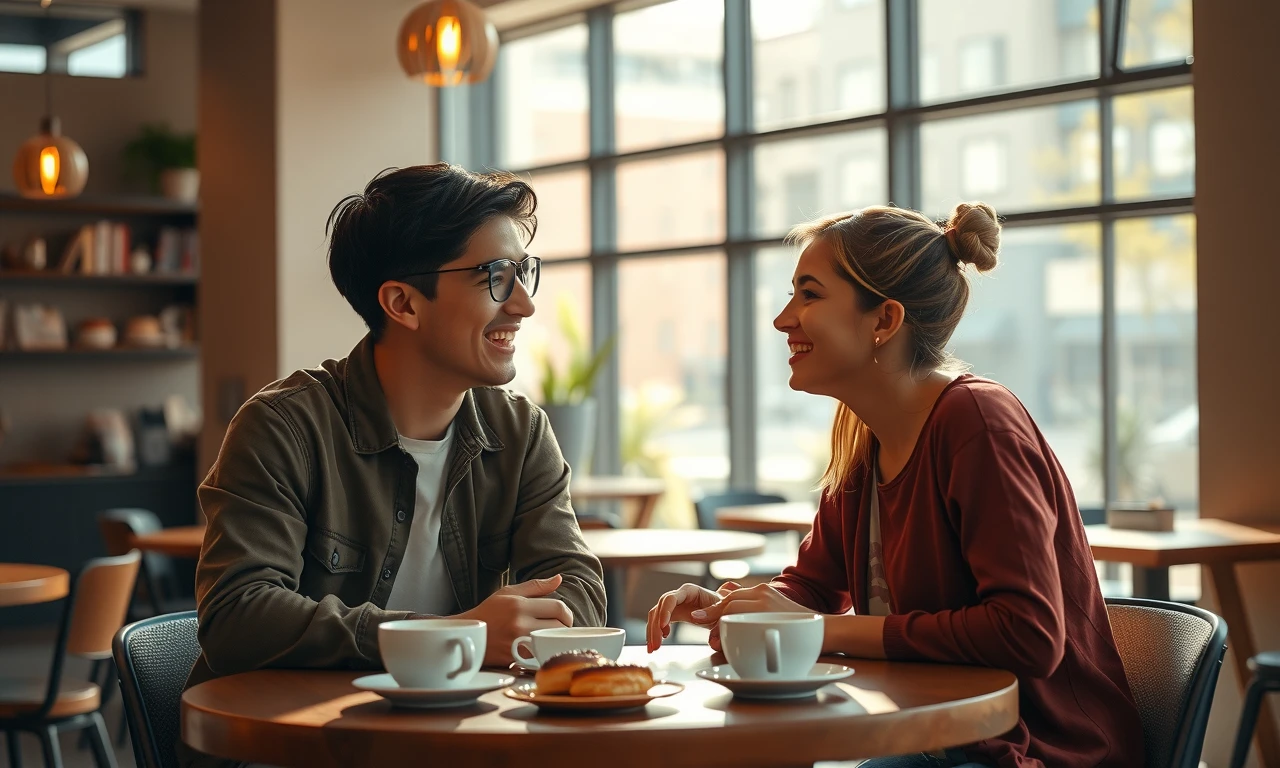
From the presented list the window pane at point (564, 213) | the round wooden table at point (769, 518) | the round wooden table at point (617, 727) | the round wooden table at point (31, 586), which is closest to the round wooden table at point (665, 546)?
the round wooden table at point (769, 518)

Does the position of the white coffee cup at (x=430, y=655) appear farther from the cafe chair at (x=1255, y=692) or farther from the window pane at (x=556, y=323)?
the window pane at (x=556, y=323)

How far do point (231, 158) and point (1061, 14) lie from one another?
4.29 m

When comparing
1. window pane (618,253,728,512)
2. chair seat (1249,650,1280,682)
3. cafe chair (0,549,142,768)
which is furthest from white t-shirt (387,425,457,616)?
window pane (618,253,728,512)

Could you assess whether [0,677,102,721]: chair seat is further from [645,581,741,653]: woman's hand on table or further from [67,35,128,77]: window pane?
[67,35,128,77]: window pane

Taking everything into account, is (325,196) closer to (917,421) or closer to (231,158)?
(231,158)

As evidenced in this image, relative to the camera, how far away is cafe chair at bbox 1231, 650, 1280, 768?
11.4 feet

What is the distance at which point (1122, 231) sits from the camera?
17.3 feet

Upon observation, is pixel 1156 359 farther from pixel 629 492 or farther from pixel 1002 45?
pixel 629 492

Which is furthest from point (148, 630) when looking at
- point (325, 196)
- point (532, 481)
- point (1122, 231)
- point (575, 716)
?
point (325, 196)

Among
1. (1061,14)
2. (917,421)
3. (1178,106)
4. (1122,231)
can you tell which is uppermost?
(1061,14)

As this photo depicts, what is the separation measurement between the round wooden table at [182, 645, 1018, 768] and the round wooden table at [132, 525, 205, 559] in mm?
3205

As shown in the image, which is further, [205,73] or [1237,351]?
[205,73]

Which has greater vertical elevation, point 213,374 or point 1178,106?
point 1178,106

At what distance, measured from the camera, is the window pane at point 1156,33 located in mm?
5027
